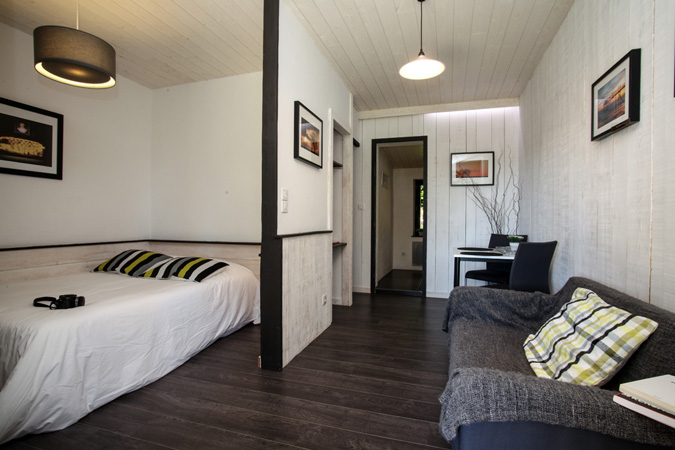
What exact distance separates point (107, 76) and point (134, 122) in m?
1.79

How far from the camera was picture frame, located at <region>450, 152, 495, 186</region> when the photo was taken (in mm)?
4520

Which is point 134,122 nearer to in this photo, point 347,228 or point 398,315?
point 347,228

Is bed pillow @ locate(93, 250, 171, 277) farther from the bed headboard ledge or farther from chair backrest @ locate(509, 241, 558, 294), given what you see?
A: chair backrest @ locate(509, 241, 558, 294)

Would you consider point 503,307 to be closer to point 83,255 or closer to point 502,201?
point 502,201

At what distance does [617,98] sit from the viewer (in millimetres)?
→ 1704

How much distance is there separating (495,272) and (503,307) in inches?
61.4

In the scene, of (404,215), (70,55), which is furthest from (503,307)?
(404,215)

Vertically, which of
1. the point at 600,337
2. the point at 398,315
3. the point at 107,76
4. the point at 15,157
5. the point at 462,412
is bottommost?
the point at 398,315

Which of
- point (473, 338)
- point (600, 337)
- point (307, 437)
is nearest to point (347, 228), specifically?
point (473, 338)

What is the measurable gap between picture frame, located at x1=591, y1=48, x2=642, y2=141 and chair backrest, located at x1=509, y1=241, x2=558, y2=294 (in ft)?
3.09

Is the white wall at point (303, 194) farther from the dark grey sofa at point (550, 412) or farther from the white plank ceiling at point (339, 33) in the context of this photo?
the dark grey sofa at point (550, 412)

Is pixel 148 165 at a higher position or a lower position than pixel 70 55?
lower

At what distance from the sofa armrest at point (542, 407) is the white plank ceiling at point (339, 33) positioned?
259 centimetres

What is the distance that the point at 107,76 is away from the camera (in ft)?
7.79
